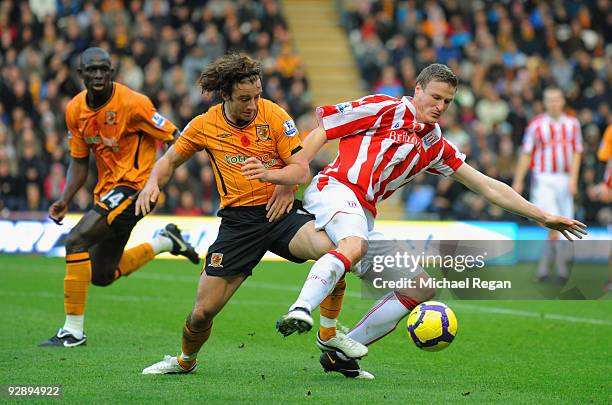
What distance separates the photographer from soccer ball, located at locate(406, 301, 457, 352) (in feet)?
23.2

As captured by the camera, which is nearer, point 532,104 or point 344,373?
point 344,373

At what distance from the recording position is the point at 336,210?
Result: 6.88m

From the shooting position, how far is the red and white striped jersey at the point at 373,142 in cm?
709

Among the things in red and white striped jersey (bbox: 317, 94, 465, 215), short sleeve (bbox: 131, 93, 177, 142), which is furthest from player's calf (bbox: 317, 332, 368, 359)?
short sleeve (bbox: 131, 93, 177, 142)

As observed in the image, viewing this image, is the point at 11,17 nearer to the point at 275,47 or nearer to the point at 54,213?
the point at 275,47

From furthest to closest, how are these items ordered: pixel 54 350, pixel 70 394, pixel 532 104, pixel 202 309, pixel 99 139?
pixel 532 104
pixel 99 139
pixel 54 350
pixel 202 309
pixel 70 394

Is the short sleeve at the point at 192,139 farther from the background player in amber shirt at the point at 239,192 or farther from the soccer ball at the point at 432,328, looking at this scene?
the soccer ball at the point at 432,328

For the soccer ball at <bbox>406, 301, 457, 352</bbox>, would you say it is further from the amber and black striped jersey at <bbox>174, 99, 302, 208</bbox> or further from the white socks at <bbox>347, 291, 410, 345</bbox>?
the amber and black striped jersey at <bbox>174, 99, 302, 208</bbox>

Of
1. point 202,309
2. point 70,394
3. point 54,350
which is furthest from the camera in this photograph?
point 54,350

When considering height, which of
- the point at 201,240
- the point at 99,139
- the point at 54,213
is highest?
the point at 99,139

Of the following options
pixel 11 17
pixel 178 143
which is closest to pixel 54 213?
pixel 178 143

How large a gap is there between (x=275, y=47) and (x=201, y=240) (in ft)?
24.5

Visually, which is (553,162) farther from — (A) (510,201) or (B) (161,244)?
(A) (510,201)

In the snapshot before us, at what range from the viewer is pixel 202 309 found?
23.2ft
